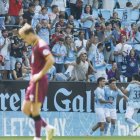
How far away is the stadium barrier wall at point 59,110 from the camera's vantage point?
22500 mm

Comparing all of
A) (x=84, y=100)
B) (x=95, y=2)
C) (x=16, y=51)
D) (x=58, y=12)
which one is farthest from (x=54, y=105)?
(x=95, y=2)

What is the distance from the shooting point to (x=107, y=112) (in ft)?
74.4

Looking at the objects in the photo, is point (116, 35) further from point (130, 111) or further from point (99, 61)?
point (130, 111)

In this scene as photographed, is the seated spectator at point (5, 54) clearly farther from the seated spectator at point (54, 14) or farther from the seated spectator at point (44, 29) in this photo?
the seated spectator at point (54, 14)

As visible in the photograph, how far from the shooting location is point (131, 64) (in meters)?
26.1

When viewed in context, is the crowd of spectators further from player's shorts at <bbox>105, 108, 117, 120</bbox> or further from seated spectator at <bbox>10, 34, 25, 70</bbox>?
player's shorts at <bbox>105, 108, 117, 120</bbox>

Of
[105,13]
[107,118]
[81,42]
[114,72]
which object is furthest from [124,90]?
[105,13]

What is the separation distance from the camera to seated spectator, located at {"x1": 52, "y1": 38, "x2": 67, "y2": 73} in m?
25.4

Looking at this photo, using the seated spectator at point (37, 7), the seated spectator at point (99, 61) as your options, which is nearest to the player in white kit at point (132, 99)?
the seated spectator at point (99, 61)

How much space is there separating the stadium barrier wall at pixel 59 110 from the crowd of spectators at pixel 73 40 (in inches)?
53.1

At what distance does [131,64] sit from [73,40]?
6.57 ft

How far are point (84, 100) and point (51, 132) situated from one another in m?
8.84

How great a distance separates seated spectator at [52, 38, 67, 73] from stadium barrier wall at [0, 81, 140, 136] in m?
2.53

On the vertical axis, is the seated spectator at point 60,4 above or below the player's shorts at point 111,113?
above
